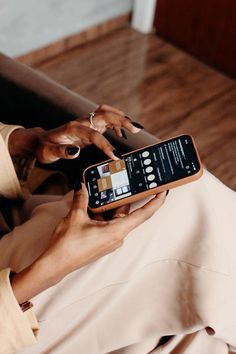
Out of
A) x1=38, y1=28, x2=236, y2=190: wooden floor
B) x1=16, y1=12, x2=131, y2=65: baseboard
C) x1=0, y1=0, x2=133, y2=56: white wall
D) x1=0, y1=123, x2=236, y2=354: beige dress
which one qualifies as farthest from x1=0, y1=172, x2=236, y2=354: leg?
x1=16, y1=12, x2=131, y2=65: baseboard

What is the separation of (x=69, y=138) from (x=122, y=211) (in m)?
0.18

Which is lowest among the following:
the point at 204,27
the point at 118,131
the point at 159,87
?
the point at 159,87

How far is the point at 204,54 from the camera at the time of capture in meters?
2.25

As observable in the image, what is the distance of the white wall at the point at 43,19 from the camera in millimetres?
1923

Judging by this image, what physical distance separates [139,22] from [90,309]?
1829 millimetres

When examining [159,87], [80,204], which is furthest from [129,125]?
[159,87]

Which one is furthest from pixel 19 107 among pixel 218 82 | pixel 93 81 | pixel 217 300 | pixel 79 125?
pixel 218 82

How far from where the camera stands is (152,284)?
2.74 feet

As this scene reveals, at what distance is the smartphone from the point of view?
81 centimetres

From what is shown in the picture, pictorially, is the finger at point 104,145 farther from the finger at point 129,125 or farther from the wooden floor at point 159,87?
the wooden floor at point 159,87

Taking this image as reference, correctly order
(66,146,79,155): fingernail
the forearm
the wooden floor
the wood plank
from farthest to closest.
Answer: the wood plank → the wooden floor → (66,146,79,155): fingernail → the forearm

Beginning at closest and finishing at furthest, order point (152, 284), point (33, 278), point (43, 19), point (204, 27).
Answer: point (33, 278) → point (152, 284) → point (43, 19) → point (204, 27)

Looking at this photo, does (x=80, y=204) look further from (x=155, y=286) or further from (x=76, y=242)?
(x=155, y=286)

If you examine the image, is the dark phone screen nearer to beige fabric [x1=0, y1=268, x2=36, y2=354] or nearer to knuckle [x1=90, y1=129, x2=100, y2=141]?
knuckle [x1=90, y1=129, x2=100, y2=141]
